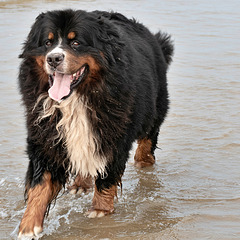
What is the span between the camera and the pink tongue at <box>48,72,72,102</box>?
4371mm

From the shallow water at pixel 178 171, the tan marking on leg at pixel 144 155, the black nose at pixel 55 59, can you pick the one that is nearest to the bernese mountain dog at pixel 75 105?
the black nose at pixel 55 59

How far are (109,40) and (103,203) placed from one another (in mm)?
1460

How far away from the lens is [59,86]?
442 cm

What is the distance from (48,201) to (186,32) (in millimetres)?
9494

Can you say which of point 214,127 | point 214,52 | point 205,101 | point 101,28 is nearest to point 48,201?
point 101,28

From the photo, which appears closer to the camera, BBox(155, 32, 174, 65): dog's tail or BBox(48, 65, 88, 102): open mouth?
BBox(48, 65, 88, 102): open mouth

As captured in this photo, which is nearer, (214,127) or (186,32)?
(214,127)

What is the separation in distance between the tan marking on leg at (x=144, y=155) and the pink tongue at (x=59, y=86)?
2036 millimetres

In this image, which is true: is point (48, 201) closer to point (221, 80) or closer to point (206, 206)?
point (206, 206)

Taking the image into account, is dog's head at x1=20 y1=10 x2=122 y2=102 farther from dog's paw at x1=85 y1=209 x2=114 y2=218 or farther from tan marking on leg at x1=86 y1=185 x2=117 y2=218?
dog's paw at x1=85 y1=209 x2=114 y2=218

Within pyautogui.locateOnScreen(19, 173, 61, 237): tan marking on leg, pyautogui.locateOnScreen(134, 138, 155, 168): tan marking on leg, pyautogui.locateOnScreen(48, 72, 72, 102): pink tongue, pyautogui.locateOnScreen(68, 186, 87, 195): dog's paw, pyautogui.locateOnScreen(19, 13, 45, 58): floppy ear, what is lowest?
pyautogui.locateOnScreen(134, 138, 155, 168): tan marking on leg

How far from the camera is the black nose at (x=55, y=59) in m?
4.22

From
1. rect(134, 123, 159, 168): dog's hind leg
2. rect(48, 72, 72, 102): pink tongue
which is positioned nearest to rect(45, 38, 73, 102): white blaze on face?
rect(48, 72, 72, 102): pink tongue

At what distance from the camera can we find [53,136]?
4.59 metres
